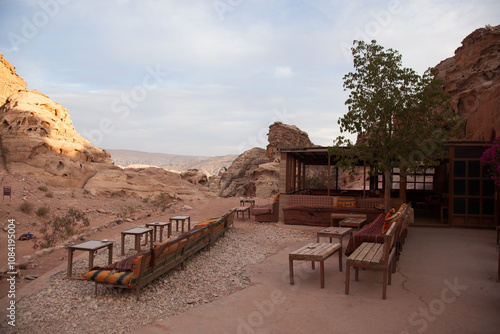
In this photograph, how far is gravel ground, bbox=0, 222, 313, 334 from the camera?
432 cm

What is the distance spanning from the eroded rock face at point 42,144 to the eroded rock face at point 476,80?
22.1m

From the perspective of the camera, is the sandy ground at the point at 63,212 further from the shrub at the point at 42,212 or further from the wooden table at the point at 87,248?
the wooden table at the point at 87,248

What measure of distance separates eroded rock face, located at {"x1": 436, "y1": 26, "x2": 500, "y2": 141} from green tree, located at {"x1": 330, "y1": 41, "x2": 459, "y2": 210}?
4.87 m

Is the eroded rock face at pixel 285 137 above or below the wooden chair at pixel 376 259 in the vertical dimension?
above

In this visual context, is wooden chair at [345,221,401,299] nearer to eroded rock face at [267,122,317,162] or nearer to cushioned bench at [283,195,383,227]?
cushioned bench at [283,195,383,227]

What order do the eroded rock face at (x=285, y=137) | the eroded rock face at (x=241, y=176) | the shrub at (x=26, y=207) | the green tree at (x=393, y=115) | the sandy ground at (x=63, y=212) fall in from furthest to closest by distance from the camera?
the eroded rock face at (x=285, y=137)
the eroded rock face at (x=241, y=176)
the shrub at (x=26, y=207)
the green tree at (x=393, y=115)
the sandy ground at (x=63, y=212)

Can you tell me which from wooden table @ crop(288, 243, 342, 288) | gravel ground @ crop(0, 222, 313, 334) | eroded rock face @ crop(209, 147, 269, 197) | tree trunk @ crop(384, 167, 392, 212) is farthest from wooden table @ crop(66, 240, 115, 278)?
eroded rock face @ crop(209, 147, 269, 197)

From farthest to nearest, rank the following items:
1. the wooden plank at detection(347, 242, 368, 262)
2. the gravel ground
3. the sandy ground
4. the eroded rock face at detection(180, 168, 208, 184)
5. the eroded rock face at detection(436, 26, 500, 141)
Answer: the eroded rock face at detection(180, 168, 208, 184)
the eroded rock face at detection(436, 26, 500, 141)
the sandy ground
the wooden plank at detection(347, 242, 368, 262)
the gravel ground

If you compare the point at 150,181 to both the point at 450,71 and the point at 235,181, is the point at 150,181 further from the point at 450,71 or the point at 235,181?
the point at 450,71

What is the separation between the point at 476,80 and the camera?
19.4 metres

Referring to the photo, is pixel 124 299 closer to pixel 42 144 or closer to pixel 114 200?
pixel 114 200

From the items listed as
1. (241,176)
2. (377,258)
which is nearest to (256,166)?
(241,176)

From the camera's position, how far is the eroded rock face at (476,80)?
48.2ft

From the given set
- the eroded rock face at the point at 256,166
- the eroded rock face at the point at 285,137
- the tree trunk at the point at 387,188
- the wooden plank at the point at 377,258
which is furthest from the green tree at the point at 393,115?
the eroded rock face at the point at 285,137
